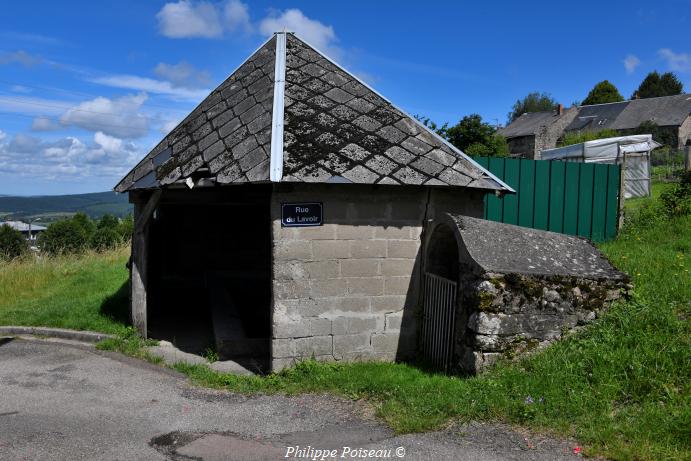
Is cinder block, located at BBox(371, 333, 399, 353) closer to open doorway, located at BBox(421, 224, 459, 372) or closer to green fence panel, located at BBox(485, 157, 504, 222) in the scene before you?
open doorway, located at BBox(421, 224, 459, 372)

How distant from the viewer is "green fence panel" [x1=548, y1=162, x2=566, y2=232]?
9.91 m

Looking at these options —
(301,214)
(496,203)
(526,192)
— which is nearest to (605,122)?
(526,192)

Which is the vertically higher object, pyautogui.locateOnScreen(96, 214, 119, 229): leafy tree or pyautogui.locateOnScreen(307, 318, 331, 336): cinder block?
pyautogui.locateOnScreen(96, 214, 119, 229): leafy tree

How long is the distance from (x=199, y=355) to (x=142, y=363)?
781mm

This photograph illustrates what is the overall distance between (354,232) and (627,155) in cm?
1041

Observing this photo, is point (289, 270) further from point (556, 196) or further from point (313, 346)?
point (556, 196)

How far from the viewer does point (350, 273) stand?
21.3 ft

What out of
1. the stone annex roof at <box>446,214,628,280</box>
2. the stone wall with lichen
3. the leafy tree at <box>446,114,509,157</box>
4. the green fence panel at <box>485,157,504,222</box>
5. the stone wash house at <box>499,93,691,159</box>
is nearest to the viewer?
the stone wall with lichen

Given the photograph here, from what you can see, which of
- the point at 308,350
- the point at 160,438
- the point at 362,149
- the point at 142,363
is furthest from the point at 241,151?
the point at 160,438

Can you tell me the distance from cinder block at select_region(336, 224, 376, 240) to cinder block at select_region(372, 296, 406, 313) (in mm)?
773

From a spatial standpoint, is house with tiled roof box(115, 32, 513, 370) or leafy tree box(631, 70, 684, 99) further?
leafy tree box(631, 70, 684, 99)

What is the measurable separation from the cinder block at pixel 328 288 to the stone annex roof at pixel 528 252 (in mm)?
1484

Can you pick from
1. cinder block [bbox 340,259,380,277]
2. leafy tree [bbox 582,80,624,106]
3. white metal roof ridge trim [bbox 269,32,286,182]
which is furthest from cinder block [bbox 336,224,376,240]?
leafy tree [bbox 582,80,624,106]

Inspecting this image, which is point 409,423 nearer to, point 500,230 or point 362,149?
point 500,230
